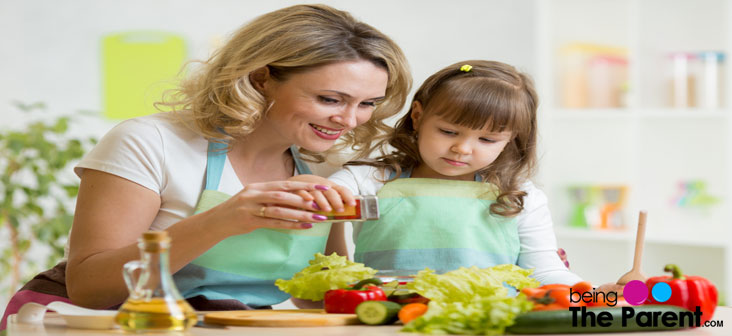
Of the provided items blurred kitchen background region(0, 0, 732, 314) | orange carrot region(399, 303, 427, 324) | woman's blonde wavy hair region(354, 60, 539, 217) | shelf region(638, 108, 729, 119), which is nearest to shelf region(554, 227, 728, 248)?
blurred kitchen background region(0, 0, 732, 314)

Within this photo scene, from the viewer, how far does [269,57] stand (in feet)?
5.83

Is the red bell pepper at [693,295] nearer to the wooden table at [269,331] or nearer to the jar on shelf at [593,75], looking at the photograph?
the wooden table at [269,331]

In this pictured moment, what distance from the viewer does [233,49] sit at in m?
1.86

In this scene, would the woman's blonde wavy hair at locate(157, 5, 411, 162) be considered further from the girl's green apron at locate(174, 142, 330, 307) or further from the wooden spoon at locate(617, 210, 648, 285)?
the wooden spoon at locate(617, 210, 648, 285)

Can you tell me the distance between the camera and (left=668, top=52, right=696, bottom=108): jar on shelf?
3.90 metres

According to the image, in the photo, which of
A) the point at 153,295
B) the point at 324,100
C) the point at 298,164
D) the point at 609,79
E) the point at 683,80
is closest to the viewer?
the point at 153,295

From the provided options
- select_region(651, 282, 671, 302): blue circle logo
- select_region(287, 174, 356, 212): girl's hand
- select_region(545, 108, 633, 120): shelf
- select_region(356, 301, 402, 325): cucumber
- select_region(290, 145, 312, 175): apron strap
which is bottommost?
select_region(545, 108, 633, 120): shelf

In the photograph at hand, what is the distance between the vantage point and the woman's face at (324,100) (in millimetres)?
1755

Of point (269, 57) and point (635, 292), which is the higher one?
point (269, 57)

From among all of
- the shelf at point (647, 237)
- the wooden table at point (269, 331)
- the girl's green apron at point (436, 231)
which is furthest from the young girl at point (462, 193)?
the shelf at point (647, 237)

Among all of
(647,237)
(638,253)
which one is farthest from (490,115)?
(647,237)

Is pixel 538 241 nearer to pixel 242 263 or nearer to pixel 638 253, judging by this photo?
pixel 638 253

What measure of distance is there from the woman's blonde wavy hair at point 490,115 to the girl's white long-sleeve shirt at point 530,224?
4cm

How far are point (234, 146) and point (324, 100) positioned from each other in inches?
10.3
